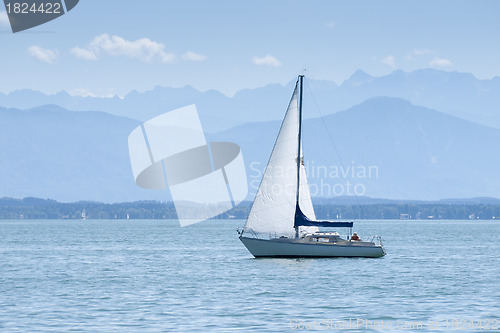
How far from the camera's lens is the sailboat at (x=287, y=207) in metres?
71.2

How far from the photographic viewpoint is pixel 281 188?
235 ft

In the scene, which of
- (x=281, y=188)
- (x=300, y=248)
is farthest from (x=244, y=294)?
(x=281, y=188)

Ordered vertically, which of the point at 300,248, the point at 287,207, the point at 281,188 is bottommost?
the point at 300,248

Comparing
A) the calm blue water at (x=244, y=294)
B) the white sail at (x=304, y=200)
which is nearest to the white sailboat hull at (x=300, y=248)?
the calm blue water at (x=244, y=294)

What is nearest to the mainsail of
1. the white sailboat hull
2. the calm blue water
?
the white sailboat hull

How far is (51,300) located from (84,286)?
8.23 metres

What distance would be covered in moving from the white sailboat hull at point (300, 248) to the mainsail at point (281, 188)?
120cm

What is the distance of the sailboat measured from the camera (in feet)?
234

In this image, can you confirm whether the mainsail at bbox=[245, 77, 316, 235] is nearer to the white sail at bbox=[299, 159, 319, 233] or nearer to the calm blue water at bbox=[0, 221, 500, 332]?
the white sail at bbox=[299, 159, 319, 233]

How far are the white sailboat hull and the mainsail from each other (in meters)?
1.20

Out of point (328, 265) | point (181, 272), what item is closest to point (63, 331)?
point (181, 272)

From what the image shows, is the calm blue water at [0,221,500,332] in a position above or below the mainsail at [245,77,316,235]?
below

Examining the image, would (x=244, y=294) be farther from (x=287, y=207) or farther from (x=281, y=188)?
(x=281, y=188)

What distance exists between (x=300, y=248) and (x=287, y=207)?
341cm
